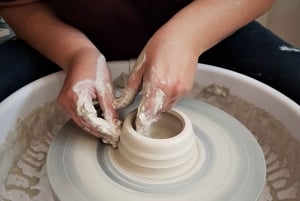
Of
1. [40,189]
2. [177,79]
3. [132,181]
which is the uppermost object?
[177,79]

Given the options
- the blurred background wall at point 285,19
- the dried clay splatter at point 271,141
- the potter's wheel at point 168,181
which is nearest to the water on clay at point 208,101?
the dried clay splatter at point 271,141

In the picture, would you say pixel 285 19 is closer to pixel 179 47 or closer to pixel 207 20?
pixel 207 20

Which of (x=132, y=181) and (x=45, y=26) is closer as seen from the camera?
(x=132, y=181)

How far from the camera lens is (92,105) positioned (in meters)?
0.96

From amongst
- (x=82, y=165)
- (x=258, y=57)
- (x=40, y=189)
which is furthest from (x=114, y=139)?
(x=258, y=57)

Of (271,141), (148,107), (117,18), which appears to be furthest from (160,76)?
(271,141)

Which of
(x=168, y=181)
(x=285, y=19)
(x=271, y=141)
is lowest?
(x=285, y=19)

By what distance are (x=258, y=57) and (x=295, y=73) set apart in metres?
0.12

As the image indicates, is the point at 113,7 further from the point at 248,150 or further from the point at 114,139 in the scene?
the point at 248,150

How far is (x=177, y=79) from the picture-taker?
956mm

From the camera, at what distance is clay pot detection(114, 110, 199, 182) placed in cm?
90

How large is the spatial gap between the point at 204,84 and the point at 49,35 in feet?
1.42

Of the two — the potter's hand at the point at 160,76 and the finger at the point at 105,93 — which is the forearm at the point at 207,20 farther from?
the finger at the point at 105,93

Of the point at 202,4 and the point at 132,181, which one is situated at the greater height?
the point at 202,4
